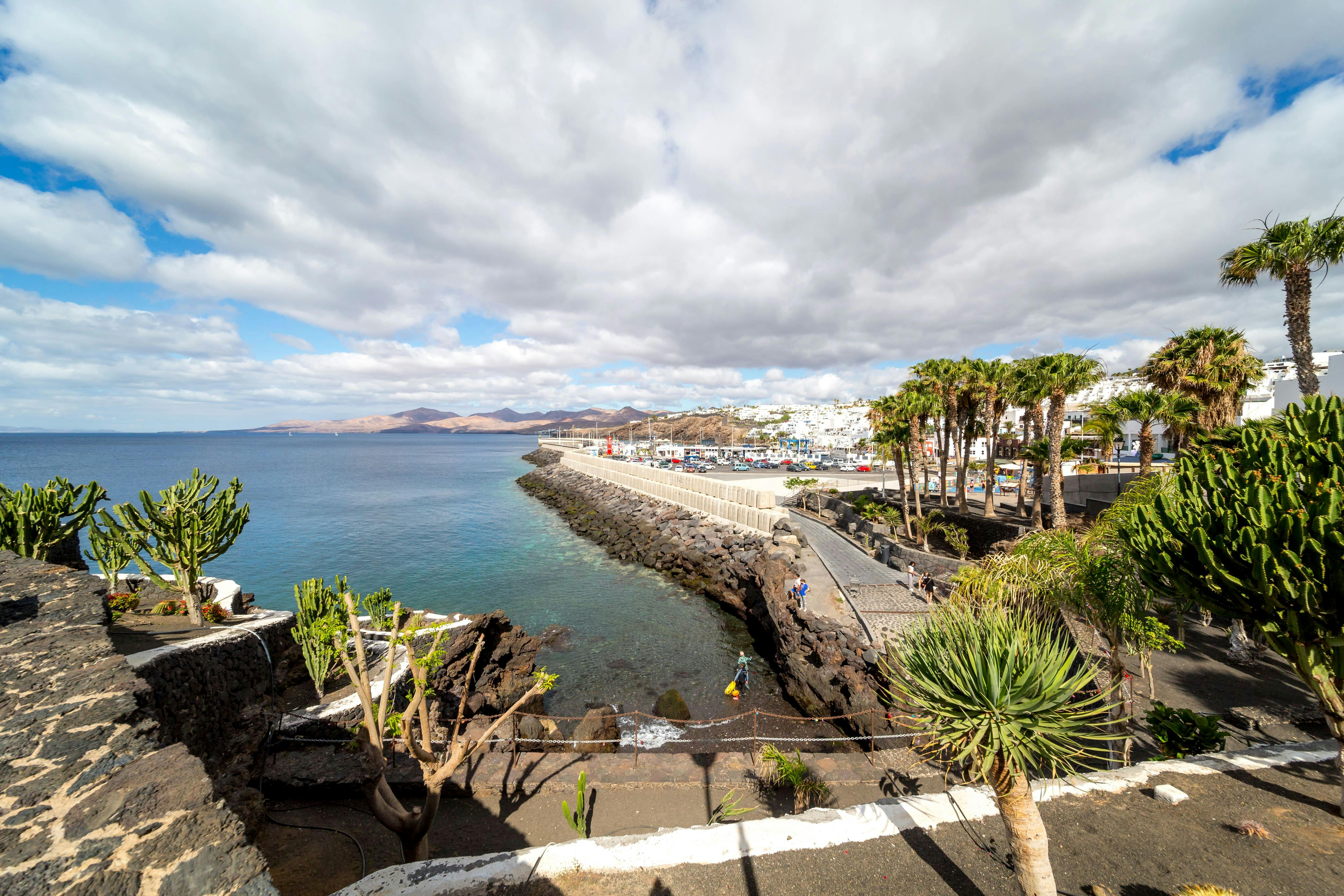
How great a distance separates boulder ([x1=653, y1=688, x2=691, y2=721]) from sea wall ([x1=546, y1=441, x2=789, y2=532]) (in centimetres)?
1266

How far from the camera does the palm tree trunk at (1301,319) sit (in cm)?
1383

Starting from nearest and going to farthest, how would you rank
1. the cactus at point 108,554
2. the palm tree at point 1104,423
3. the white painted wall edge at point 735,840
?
the white painted wall edge at point 735,840 < the cactus at point 108,554 < the palm tree at point 1104,423

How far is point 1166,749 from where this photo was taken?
7.54 m

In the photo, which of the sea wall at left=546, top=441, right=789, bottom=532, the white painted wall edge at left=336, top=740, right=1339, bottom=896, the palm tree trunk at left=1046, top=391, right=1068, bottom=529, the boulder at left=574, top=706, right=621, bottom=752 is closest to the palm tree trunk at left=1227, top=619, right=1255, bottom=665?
the white painted wall edge at left=336, top=740, right=1339, bottom=896

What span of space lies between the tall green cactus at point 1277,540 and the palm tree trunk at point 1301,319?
42.4 feet

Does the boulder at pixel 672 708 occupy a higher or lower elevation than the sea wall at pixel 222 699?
lower

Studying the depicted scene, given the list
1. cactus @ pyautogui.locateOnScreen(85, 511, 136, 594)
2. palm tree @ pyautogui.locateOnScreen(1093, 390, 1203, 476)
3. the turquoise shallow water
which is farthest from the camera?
palm tree @ pyautogui.locateOnScreen(1093, 390, 1203, 476)

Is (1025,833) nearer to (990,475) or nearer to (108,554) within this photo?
(108,554)

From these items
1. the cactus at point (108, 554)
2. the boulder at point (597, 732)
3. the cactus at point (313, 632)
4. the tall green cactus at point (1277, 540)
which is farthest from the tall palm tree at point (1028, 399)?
the cactus at point (108, 554)

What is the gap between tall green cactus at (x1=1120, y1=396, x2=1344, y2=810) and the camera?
188 inches

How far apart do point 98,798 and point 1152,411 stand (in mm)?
27706

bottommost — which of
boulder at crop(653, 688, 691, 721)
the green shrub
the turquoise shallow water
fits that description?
the turquoise shallow water

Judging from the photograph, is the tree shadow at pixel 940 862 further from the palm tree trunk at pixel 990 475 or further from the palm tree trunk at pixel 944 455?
the palm tree trunk at pixel 944 455

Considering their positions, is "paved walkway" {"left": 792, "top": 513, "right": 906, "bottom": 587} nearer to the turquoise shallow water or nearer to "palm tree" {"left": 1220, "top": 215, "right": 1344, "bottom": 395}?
the turquoise shallow water
